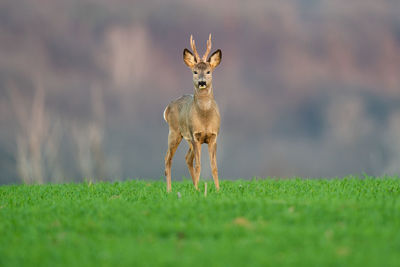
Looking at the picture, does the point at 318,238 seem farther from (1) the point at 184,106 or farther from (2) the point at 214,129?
(1) the point at 184,106

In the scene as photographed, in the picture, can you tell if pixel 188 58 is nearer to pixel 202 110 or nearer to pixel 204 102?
pixel 204 102

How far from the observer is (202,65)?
1148cm

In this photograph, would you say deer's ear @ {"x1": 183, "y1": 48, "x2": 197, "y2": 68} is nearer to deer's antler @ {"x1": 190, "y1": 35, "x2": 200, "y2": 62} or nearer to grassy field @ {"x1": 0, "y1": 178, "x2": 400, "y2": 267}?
deer's antler @ {"x1": 190, "y1": 35, "x2": 200, "y2": 62}

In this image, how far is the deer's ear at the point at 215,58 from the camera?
38.6ft

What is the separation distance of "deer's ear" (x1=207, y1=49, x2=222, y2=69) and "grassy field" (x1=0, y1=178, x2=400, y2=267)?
10.2 feet

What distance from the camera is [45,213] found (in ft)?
29.8

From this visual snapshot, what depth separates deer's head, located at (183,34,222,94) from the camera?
37.5 feet

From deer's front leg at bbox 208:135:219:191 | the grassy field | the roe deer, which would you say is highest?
the roe deer

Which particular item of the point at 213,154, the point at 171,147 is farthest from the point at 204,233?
the point at 171,147

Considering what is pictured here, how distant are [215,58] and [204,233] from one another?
18.5 feet

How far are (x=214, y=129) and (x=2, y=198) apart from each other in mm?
5307

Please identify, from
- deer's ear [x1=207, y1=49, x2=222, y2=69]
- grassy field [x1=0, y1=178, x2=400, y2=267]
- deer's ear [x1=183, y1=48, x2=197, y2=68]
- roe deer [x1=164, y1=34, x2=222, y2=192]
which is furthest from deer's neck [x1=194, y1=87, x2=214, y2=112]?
grassy field [x1=0, y1=178, x2=400, y2=267]

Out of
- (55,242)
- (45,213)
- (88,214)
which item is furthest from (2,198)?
(55,242)

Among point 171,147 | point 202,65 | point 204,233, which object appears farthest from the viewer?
point 171,147
